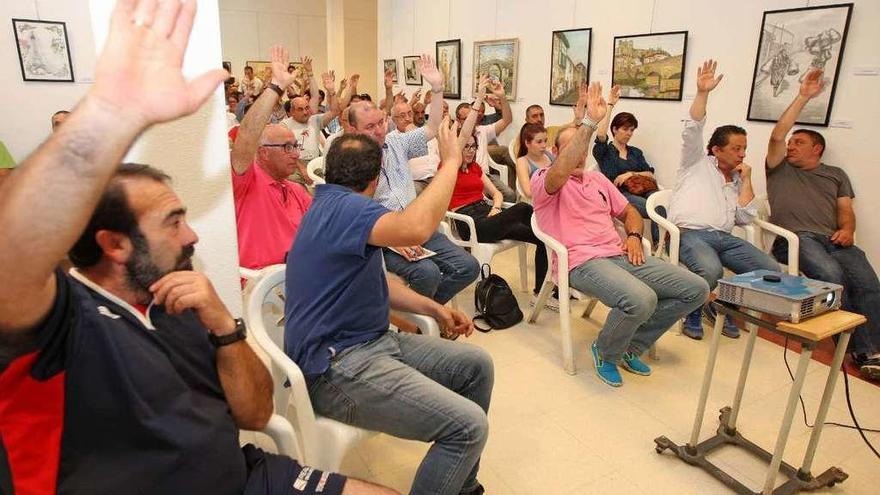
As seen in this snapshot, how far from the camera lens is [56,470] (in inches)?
37.5

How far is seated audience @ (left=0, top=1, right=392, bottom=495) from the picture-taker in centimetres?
65

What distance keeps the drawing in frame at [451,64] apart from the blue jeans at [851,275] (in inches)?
175

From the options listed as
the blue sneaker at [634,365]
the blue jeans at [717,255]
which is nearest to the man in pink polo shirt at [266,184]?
the blue sneaker at [634,365]

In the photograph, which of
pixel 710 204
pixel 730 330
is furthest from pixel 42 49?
pixel 730 330

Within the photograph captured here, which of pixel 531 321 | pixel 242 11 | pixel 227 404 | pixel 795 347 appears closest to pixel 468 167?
pixel 531 321

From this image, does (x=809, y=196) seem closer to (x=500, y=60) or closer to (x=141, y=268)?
(x=500, y=60)

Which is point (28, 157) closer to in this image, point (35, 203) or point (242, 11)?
point (35, 203)

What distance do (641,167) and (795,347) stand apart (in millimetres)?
1869

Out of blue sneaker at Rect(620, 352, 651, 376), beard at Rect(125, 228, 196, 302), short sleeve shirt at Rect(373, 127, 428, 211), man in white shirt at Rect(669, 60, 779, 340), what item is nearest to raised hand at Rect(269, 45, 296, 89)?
short sleeve shirt at Rect(373, 127, 428, 211)

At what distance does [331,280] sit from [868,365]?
2.92 metres

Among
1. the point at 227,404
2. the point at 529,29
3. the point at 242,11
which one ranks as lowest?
the point at 227,404

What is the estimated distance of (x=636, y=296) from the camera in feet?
8.23

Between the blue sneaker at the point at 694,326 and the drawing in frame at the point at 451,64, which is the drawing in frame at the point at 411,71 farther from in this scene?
the blue sneaker at the point at 694,326

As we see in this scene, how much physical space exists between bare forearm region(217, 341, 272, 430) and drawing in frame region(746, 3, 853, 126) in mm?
3780
